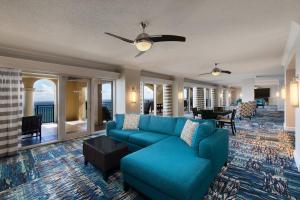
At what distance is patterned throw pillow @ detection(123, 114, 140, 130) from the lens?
13.4 feet

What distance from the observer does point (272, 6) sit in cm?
229

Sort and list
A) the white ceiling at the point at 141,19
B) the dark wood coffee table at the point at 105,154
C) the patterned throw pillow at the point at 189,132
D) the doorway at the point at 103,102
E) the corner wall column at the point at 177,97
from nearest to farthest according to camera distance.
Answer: the white ceiling at the point at 141,19, the dark wood coffee table at the point at 105,154, the patterned throw pillow at the point at 189,132, the doorway at the point at 103,102, the corner wall column at the point at 177,97

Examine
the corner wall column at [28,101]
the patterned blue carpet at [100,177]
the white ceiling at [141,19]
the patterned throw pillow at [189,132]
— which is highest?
the white ceiling at [141,19]

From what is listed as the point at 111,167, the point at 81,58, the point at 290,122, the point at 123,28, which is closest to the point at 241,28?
the point at 123,28

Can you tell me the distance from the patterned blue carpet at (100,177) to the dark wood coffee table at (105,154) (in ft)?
0.66

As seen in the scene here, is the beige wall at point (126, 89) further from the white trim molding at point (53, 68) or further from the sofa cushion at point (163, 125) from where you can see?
the sofa cushion at point (163, 125)

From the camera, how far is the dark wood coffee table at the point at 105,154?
262cm

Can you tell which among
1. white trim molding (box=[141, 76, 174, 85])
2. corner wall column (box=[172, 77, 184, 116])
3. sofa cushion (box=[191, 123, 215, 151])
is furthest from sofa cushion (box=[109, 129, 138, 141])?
corner wall column (box=[172, 77, 184, 116])

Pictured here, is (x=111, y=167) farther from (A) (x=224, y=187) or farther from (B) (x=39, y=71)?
(B) (x=39, y=71)

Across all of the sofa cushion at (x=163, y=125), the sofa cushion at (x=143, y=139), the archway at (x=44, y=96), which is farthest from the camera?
the archway at (x=44, y=96)

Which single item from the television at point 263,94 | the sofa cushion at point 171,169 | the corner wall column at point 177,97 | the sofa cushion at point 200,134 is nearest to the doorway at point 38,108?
the sofa cushion at point 171,169

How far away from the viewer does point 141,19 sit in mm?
2590

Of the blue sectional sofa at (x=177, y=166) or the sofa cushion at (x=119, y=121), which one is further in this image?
the sofa cushion at (x=119, y=121)

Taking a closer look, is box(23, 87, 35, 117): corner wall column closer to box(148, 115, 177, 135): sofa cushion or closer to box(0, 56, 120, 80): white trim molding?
box(0, 56, 120, 80): white trim molding
